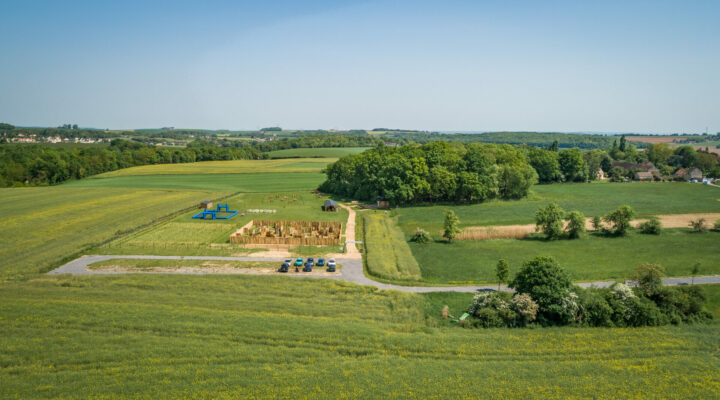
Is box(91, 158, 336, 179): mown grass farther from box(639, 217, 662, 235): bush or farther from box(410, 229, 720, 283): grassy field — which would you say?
box(639, 217, 662, 235): bush

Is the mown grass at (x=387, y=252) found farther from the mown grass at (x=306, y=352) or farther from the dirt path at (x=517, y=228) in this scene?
the dirt path at (x=517, y=228)

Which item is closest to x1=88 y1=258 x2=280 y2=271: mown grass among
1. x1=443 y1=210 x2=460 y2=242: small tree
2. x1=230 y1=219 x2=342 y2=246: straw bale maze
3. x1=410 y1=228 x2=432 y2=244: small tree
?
x1=230 y1=219 x2=342 y2=246: straw bale maze

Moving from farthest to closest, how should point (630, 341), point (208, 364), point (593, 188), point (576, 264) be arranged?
point (593, 188) < point (576, 264) < point (630, 341) < point (208, 364)

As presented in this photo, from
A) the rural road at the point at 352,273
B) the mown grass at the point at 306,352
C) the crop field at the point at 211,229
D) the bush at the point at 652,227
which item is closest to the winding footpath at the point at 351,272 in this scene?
the rural road at the point at 352,273

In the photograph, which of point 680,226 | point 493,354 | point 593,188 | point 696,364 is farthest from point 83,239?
point 593,188

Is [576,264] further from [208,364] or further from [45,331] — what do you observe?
[45,331]

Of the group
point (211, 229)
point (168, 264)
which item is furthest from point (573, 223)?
point (211, 229)
